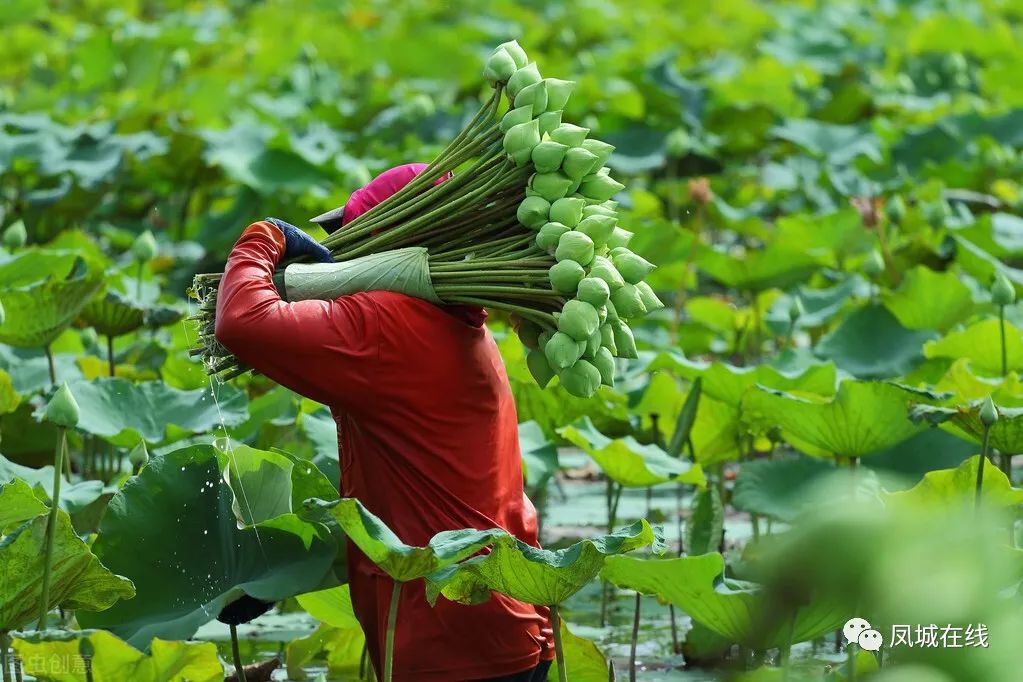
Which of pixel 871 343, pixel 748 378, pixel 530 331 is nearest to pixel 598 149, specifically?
pixel 530 331

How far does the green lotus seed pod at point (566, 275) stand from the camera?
6.72 ft

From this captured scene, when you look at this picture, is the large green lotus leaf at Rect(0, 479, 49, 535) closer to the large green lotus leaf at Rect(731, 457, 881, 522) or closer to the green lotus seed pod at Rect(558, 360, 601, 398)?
the green lotus seed pod at Rect(558, 360, 601, 398)

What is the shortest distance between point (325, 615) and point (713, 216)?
3165 mm

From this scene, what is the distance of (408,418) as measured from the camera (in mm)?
2203

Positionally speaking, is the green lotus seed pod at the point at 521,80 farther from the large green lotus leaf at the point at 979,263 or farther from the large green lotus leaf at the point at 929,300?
the large green lotus leaf at the point at 979,263

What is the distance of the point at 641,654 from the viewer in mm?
3094

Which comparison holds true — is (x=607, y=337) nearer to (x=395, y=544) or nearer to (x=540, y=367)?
(x=540, y=367)

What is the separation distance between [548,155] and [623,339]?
26cm

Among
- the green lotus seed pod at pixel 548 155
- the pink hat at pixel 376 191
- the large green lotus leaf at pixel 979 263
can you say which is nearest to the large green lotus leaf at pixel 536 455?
the pink hat at pixel 376 191

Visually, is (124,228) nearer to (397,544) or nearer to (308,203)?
(308,203)

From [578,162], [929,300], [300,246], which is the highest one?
[578,162]

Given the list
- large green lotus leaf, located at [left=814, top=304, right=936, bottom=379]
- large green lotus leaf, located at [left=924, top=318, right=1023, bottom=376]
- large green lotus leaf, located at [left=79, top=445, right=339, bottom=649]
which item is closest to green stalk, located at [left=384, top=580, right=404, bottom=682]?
large green lotus leaf, located at [left=79, top=445, right=339, bottom=649]

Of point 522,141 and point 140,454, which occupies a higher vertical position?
point 522,141

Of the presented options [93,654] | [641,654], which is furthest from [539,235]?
[641,654]
